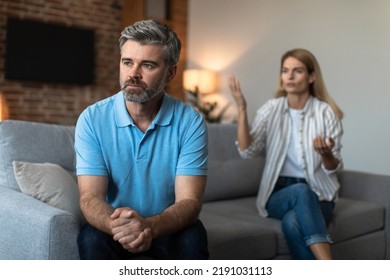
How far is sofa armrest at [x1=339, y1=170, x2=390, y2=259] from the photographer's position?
2662 mm

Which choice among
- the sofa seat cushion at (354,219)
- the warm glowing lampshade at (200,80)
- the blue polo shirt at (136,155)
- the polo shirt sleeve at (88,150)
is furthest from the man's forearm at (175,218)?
the warm glowing lampshade at (200,80)

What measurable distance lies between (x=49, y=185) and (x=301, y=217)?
102cm

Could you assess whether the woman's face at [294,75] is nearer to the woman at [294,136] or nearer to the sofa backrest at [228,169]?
the woman at [294,136]

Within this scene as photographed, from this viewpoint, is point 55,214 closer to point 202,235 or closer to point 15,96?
point 202,235

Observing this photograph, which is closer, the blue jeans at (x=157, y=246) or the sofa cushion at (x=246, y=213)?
the blue jeans at (x=157, y=246)

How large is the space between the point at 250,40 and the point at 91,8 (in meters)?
1.62

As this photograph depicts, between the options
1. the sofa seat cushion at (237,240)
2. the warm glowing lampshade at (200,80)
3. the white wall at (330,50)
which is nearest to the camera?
the sofa seat cushion at (237,240)

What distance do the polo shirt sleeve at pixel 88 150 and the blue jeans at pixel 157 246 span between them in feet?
0.55

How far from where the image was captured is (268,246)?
2.08 metres

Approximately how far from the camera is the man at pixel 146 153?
1.44 m

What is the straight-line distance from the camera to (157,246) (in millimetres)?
1455

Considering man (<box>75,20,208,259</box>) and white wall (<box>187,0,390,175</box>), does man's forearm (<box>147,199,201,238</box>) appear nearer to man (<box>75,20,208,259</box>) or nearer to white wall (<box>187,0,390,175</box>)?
man (<box>75,20,208,259</box>)
